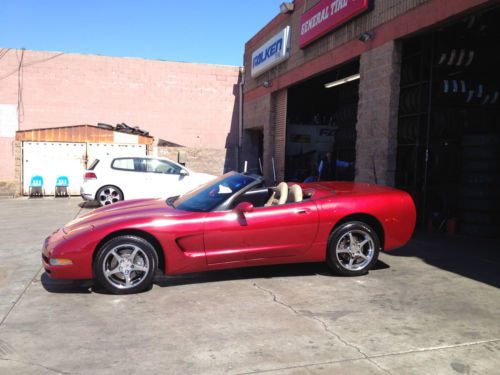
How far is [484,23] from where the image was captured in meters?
9.55

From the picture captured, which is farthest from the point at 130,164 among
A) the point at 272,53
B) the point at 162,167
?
the point at 272,53

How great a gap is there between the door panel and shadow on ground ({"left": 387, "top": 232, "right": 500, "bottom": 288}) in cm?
213

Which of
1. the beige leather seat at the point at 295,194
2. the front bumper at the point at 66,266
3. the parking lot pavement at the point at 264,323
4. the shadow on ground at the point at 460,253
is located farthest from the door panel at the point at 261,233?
the shadow on ground at the point at 460,253

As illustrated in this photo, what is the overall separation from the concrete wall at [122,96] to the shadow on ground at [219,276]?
15895 millimetres

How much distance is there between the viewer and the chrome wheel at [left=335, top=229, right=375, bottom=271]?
210 inches

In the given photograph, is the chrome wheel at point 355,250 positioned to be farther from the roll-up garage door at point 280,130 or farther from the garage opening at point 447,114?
the roll-up garage door at point 280,130

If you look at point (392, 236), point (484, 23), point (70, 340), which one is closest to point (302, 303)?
point (392, 236)

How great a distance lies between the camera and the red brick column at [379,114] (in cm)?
930

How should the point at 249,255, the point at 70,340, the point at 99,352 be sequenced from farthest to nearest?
1. the point at 249,255
2. the point at 70,340
3. the point at 99,352

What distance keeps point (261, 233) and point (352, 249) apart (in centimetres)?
120

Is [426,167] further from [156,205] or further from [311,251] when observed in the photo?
[156,205]

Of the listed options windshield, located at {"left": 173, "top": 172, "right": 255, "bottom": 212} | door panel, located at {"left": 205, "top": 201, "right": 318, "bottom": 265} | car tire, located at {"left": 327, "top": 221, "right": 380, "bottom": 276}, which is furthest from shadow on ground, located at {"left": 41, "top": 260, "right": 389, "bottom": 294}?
windshield, located at {"left": 173, "top": 172, "right": 255, "bottom": 212}

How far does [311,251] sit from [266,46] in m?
13.3

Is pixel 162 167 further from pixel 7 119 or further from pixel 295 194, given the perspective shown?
pixel 7 119
